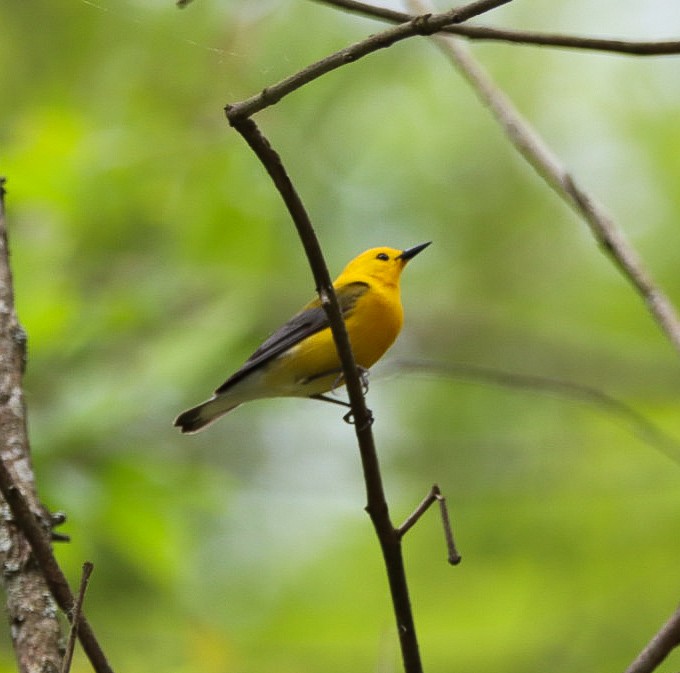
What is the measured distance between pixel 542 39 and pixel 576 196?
724 mm

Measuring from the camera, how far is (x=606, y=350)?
766 cm

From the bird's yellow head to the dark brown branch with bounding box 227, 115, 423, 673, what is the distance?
3312 millimetres

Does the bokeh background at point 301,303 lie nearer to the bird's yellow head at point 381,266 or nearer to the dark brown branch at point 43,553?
the bird's yellow head at point 381,266

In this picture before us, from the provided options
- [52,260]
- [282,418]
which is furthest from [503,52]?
[52,260]

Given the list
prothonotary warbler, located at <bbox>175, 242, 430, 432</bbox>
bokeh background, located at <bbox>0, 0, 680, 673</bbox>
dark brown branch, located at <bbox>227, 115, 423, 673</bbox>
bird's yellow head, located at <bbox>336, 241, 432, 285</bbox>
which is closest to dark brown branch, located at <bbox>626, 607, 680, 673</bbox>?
dark brown branch, located at <bbox>227, 115, 423, 673</bbox>

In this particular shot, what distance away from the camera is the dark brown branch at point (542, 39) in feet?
8.27

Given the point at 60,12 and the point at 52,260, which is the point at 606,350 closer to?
the point at 52,260

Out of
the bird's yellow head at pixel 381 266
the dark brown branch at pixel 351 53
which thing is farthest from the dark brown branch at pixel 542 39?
the bird's yellow head at pixel 381 266

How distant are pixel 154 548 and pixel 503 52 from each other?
6427 millimetres

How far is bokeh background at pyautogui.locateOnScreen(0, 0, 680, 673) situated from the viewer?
5176 millimetres

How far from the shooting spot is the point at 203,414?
5.43 meters

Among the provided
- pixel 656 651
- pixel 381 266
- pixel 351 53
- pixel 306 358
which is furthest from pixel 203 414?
pixel 656 651

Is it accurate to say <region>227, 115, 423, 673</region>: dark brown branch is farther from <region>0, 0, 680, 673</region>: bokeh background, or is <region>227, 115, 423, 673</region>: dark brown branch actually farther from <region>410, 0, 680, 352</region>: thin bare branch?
<region>0, 0, 680, 673</region>: bokeh background

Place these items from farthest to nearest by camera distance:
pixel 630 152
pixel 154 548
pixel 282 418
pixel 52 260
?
pixel 630 152
pixel 282 418
pixel 52 260
pixel 154 548
